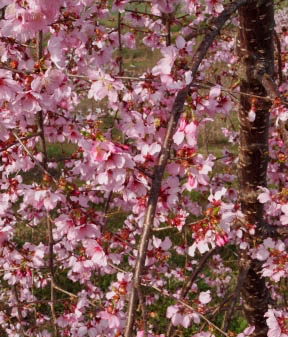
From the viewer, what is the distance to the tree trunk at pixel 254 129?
1948 mm

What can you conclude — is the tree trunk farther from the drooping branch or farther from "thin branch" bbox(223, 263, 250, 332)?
the drooping branch

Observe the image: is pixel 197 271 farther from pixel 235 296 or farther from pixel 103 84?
pixel 103 84

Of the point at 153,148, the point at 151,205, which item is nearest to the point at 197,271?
the point at 153,148

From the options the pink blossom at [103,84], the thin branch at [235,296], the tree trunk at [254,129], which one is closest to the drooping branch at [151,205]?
the pink blossom at [103,84]

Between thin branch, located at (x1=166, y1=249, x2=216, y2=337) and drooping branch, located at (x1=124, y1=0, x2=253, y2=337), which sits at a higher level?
drooping branch, located at (x1=124, y1=0, x2=253, y2=337)

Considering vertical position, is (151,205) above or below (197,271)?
above

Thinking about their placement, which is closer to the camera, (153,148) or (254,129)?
(153,148)

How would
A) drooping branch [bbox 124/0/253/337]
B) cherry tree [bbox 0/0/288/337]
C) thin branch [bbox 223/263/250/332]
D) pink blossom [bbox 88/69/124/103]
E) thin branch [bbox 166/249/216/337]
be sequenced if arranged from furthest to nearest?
thin branch [bbox 166/249/216/337], thin branch [bbox 223/263/250/332], pink blossom [bbox 88/69/124/103], cherry tree [bbox 0/0/288/337], drooping branch [bbox 124/0/253/337]

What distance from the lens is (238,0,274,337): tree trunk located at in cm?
195

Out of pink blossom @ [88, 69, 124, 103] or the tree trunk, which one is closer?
pink blossom @ [88, 69, 124, 103]

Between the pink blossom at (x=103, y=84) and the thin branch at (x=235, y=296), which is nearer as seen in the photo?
the pink blossom at (x=103, y=84)

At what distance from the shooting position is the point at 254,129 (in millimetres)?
2182

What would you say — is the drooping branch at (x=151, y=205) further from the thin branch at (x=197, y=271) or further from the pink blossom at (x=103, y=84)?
the thin branch at (x=197, y=271)

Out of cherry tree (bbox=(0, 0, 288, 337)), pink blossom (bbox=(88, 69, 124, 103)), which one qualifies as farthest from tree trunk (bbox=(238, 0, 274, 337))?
pink blossom (bbox=(88, 69, 124, 103))
